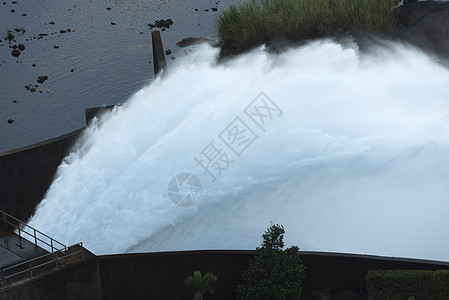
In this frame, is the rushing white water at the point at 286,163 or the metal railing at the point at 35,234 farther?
the rushing white water at the point at 286,163

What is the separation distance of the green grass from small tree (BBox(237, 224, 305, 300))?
14.2 m

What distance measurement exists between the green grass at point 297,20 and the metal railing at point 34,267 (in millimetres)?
15206

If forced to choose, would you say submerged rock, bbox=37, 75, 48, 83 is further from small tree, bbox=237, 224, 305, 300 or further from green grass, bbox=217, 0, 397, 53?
small tree, bbox=237, 224, 305, 300

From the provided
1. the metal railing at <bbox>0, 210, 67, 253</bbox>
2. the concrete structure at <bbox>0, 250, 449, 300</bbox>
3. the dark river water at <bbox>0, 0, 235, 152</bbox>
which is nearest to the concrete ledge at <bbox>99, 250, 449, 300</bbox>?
the concrete structure at <bbox>0, 250, 449, 300</bbox>

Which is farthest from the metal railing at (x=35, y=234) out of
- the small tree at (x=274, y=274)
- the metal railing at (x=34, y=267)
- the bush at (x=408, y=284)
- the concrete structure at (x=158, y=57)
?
the concrete structure at (x=158, y=57)

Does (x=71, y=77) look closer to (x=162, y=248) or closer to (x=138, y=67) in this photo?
(x=138, y=67)

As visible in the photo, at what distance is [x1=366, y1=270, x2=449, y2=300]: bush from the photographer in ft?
49.5

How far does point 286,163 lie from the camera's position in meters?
22.7

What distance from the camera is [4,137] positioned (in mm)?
29938

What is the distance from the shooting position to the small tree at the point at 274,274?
15570mm

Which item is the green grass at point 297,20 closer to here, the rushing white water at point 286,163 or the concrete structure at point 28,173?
the rushing white water at point 286,163

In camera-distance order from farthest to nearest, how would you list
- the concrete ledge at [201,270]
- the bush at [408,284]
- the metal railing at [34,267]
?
the concrete ledge at [201,270], the metal railing at [34,267], the bush at [408,284]

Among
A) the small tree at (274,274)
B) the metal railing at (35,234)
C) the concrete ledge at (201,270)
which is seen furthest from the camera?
the metal railing at (35,234)

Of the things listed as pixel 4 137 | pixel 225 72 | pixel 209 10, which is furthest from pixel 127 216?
pixel 209 10
